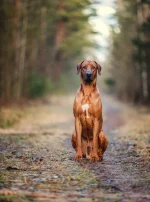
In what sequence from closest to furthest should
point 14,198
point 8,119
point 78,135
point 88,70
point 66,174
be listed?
point 14,198 → point 66,174 → point 88,70 → point 78,135 → point 8,119

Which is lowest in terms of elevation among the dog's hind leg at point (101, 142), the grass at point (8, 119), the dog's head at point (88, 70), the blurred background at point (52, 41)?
the dog's hind leg at point (101, 142)

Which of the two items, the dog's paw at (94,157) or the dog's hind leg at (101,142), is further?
the dog's hind leg at (101,142)

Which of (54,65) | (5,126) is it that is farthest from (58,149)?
(54,65)

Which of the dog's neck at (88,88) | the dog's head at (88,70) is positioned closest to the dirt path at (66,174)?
the dog's neck at (88,88)

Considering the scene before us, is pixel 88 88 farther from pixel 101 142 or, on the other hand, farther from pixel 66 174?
pixel 66 174

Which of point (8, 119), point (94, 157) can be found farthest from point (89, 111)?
point (8, 119)

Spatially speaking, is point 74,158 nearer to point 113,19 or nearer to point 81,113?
point 81,113

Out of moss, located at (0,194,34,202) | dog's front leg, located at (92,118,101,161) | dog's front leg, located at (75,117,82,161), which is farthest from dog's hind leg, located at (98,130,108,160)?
moss, located at (0,194,34,202)

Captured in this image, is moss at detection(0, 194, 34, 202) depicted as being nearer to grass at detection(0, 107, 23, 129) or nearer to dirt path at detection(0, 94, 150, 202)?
dirt path at detection(0, 94, 150, 202)

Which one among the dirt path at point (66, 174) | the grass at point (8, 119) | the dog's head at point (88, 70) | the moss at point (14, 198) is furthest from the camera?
the grass at point (8, 119)

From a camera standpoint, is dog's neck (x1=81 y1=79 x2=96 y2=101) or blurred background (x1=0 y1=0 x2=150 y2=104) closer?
dog's neck (x1=81 y1=79 x2=96 y2=101)

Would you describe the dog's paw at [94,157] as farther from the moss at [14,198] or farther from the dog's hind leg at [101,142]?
the moss at [14,198]

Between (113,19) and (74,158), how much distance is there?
21617 mm

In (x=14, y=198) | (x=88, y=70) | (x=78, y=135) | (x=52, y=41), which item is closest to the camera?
(x=14, y=198)
